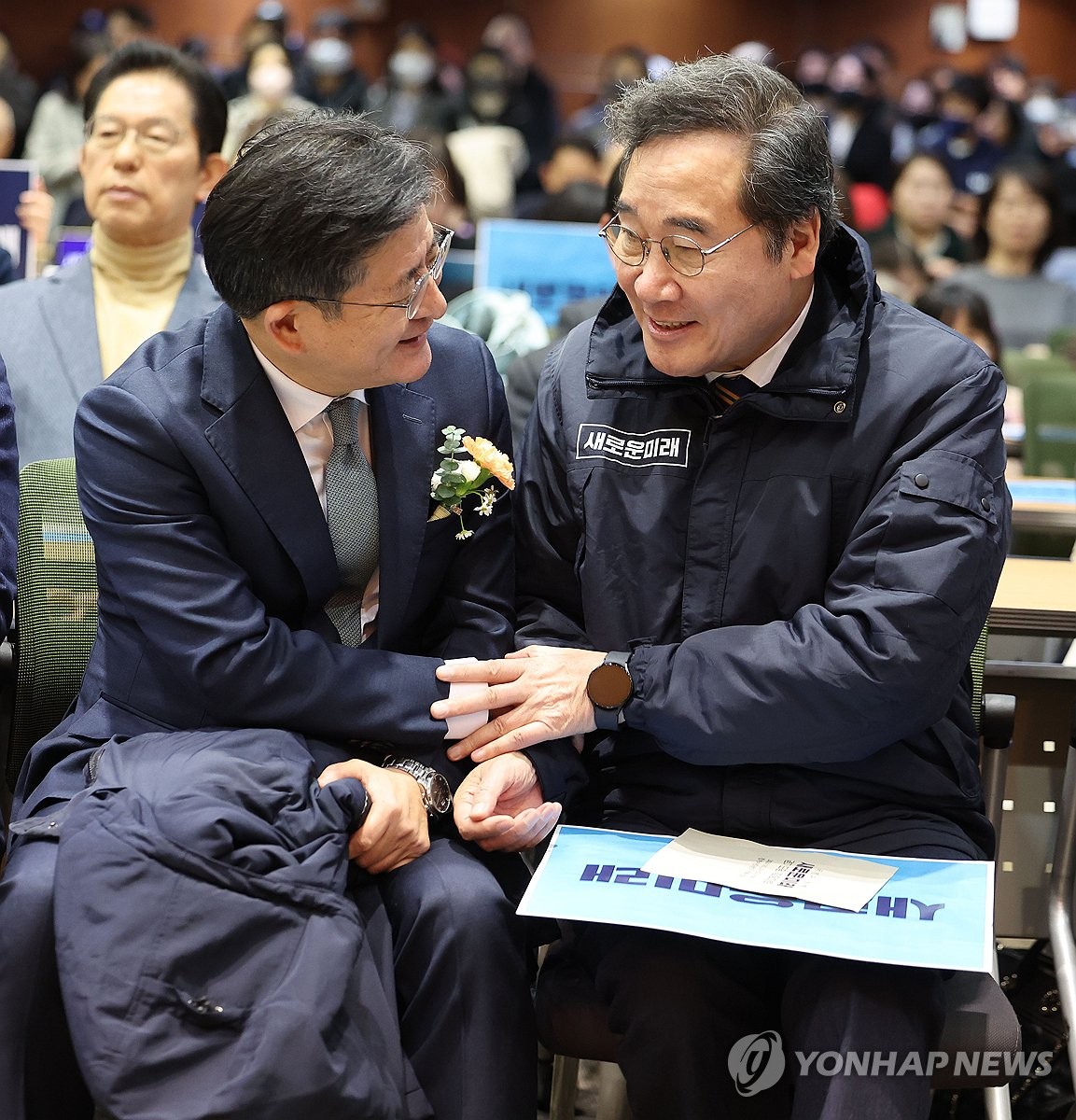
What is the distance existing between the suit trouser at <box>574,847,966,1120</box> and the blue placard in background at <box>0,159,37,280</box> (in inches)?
127

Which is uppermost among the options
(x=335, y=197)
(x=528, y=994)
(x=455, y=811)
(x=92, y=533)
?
(x=335, y=197)

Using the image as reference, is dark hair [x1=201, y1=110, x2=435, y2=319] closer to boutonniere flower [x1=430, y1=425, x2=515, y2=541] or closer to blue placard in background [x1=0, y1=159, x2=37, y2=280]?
boutonniere flower [x1=430, y1=425, x2=515, y2=541]

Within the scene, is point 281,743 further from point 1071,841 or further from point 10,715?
point 1071,841

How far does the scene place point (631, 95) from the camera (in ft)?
7.02

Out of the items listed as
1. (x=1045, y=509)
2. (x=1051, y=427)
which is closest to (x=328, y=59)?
(x=1051, y=427)

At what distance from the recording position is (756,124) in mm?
2049

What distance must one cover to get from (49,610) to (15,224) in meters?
2.49

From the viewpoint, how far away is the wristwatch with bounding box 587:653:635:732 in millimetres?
2086

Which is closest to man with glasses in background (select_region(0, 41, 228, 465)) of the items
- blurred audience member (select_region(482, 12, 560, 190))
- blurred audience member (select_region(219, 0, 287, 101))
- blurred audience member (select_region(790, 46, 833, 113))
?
blurred audience member (select_region(219, 0, 287, 101))

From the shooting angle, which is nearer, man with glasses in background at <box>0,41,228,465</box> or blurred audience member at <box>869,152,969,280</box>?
man with glasses in background at <box>0,41,228,465</box>

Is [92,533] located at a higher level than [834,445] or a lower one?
lower

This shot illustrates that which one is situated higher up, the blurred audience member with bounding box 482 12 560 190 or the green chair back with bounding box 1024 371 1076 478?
the blurred audience member with bounding box 482 12 560 190

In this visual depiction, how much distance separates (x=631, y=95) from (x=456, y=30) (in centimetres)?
1455

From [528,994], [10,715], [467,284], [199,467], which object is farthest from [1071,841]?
[467,284]
